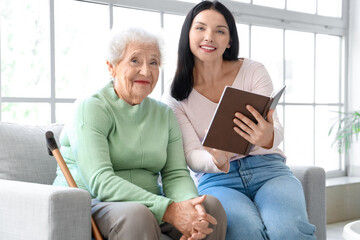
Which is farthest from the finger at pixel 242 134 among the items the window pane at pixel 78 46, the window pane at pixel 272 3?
the window pane at pixel 272 3

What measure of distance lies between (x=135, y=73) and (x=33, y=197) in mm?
669

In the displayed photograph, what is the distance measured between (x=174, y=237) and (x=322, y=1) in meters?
3.45


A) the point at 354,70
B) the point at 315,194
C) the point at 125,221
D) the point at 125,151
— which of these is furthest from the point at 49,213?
the point at 354,70

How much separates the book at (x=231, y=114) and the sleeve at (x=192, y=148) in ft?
0.52

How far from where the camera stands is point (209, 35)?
2.35 metres

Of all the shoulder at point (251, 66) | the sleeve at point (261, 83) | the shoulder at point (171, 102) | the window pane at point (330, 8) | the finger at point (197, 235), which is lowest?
the finger at point (197, 235)

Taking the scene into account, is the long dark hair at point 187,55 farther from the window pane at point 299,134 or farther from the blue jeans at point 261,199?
the window pane at point 299,134

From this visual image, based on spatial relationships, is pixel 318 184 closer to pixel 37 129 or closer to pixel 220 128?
pixel 220 128

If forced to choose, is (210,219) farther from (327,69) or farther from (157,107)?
(327,69)

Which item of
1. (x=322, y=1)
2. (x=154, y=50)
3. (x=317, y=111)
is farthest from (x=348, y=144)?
(x=154, y=50)

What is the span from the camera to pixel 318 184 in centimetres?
254

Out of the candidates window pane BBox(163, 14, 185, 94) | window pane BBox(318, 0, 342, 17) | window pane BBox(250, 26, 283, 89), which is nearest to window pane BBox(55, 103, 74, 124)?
window pane BBox(163, 14, 185, 94)

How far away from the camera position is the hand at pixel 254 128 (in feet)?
6.75

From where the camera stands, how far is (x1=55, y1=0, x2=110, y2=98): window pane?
295cm
